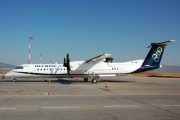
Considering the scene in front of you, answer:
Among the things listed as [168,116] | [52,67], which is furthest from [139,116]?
[52,67]

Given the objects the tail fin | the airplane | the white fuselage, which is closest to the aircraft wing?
the airplane

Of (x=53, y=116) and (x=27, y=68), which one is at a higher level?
(x=27, y=68)

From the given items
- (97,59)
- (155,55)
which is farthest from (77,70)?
(155,55)

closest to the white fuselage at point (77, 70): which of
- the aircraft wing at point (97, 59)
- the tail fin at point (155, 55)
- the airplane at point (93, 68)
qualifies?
the airplane at point (93, 68)

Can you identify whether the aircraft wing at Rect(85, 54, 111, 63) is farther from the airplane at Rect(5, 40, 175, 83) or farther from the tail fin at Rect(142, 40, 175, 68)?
the tail fin at Rect(142, 40, 175, 68)

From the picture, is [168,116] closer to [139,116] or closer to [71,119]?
[139,116]

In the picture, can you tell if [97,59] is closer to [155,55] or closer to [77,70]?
[77,70]

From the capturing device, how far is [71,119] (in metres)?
7.61

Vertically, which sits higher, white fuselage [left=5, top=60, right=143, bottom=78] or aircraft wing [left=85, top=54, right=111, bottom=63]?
aircraft wing [left=85, top=54, right=111, bottom=63]

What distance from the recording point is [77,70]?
1169 inches

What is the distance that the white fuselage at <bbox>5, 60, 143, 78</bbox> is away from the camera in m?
29.6

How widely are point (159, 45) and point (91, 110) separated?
22.4 metres

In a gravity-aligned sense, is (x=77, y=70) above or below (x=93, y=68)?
below

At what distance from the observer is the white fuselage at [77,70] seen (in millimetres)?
29625
